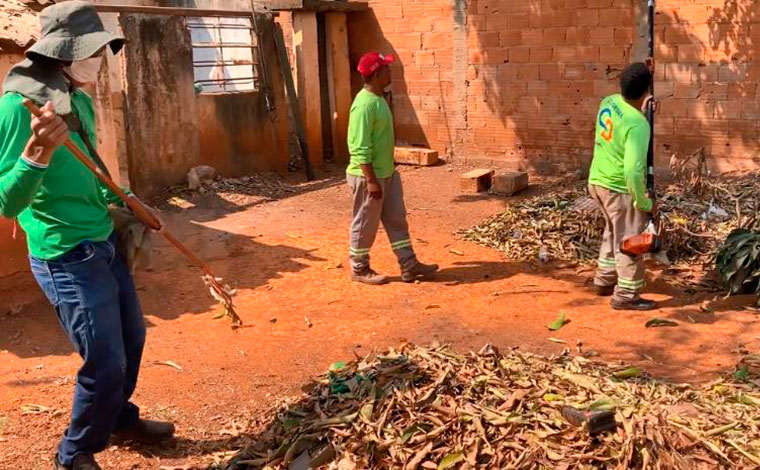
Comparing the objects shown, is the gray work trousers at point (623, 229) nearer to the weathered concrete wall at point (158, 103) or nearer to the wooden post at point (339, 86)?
the weathered concrete wall at point (158, 103)

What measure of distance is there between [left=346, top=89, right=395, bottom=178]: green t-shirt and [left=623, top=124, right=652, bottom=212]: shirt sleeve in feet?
6.45

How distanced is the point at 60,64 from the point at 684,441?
9.87ft

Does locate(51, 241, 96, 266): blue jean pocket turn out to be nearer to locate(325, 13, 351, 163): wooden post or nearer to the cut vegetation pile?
the cut vegetation pile

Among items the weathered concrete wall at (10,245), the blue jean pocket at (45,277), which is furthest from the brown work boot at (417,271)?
the blue jean pocket at (45,277)

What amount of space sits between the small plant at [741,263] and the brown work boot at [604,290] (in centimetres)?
85

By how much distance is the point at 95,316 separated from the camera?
3.23m

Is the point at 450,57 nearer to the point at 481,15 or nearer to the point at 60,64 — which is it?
the point at 481,15

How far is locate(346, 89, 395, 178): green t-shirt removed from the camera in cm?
643

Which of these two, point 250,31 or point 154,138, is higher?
point 250,31

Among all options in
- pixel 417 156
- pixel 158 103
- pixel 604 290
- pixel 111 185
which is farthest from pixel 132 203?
pixel 417 156

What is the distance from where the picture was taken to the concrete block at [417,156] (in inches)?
474

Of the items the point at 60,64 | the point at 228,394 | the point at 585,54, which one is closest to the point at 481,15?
the point at 585,54

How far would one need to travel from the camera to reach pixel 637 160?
5484mm

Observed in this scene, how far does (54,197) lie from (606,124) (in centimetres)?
406
